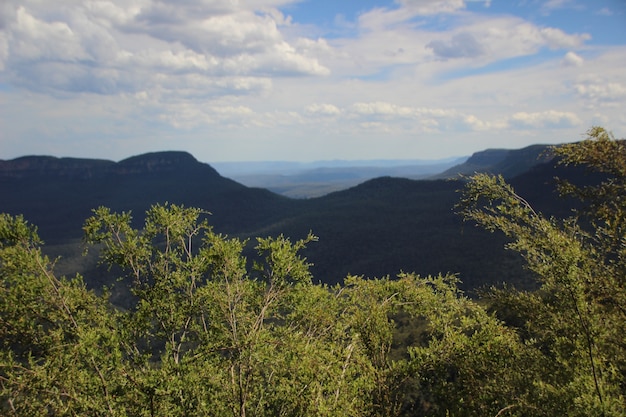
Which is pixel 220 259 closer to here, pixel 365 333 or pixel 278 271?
pixel 278 271

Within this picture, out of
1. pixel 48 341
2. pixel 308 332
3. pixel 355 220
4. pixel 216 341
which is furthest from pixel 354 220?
pixel 48 341

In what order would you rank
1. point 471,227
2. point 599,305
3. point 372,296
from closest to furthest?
point 599,305 → point 372,296 → point 471,227

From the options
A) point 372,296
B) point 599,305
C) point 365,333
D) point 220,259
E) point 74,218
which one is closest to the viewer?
point 599,305

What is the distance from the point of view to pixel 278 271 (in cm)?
1028

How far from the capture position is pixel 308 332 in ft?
38.6

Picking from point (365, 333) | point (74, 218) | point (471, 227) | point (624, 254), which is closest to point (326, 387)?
point (365, 333)

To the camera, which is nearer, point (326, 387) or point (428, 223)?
point (326, 387)

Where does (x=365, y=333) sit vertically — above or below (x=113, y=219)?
below

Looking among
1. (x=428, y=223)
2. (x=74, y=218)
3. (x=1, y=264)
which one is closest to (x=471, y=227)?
(x=428, y=223)

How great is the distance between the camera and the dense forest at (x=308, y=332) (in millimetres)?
8391

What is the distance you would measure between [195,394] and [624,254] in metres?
10.2

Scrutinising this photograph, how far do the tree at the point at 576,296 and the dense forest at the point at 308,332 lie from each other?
0.03 metres

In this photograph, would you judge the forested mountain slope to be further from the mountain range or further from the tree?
the tree

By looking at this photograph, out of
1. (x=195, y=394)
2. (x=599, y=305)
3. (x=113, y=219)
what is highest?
(x=113, y=219)
